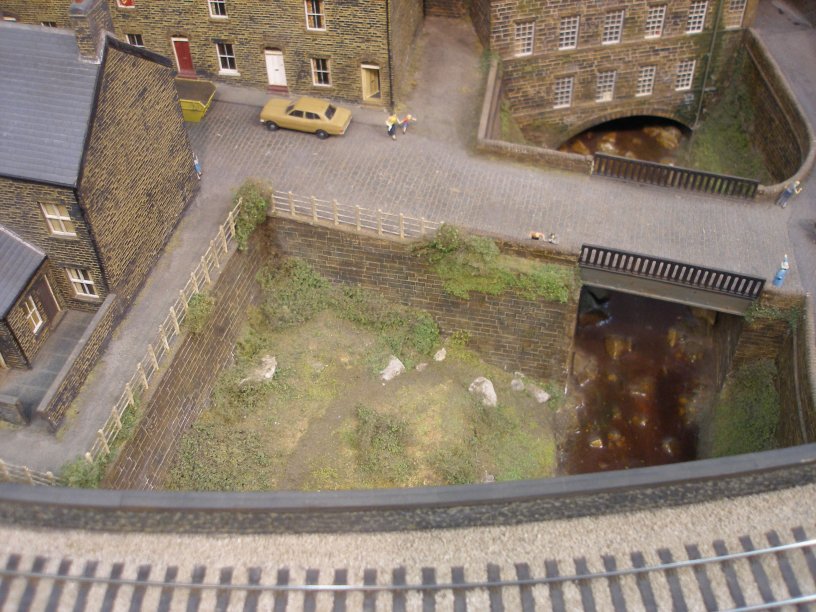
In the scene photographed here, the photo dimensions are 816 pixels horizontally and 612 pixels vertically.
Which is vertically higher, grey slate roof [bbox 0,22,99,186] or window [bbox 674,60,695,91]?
grey slate roof [bbox 0,22,99,186]

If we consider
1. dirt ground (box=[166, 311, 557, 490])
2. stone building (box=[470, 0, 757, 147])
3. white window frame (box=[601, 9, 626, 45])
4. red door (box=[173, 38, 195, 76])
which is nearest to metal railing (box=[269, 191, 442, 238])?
dirt ground (box=[166, 311, 557, 490])

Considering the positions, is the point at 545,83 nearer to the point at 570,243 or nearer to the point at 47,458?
the point at 570,243

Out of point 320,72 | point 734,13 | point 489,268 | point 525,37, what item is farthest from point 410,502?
point 734,13

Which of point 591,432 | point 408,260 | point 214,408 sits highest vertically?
Answer: point 408,260

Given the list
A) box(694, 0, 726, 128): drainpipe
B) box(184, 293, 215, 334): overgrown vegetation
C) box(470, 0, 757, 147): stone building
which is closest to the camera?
box(184, 293, 215, 334): overgrown vegetation

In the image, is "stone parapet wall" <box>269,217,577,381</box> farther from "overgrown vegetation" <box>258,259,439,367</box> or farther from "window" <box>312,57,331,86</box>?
"window" <box>312,57,331,86</box>

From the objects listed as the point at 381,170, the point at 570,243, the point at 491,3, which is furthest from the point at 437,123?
the point at 570,243
